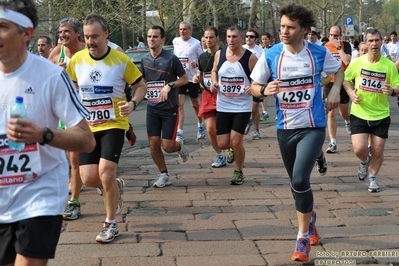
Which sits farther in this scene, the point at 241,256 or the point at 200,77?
the point at 200,77

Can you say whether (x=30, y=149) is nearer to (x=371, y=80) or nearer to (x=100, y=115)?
(x=100, y=115)

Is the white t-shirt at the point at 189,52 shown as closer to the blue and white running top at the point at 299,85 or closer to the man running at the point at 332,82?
the man running at the point at 332,82

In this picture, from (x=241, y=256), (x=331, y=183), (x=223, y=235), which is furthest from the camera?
(x=331, y=183)

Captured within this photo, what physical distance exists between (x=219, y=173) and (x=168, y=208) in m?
2.27

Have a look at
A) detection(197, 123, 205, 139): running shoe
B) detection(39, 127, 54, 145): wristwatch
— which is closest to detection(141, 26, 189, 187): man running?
detection(197, 123, 205, 139): running shoe

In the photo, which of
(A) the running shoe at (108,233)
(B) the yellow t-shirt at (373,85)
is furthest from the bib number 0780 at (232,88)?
(A) the running shoe at (108,233)

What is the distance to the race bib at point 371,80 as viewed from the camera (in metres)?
8.29

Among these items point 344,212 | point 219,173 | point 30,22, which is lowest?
point 219,173

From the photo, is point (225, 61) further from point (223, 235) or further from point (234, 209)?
point (223, 235)

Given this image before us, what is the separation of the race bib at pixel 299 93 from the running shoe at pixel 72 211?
2401 millimetres

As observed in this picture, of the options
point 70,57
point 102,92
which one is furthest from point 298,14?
point 70,57

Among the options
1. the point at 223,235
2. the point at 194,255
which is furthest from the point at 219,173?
the point at 194,255

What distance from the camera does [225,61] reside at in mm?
9172

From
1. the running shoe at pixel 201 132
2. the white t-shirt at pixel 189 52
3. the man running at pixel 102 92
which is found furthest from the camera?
the white t-shirt at pixel 189 52
